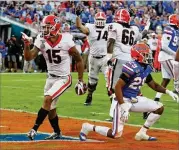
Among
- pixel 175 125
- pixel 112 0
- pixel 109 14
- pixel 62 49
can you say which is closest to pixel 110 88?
pixel 175 125

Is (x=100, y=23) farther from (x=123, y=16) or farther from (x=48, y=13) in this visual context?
(x=48, y=13)

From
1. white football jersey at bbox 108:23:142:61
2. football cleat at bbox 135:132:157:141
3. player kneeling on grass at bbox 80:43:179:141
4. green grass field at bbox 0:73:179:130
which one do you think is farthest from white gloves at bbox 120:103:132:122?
white football jersey at bbox 108:23:142:61

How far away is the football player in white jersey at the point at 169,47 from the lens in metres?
12.3

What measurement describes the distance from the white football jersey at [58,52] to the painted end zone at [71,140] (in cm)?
97

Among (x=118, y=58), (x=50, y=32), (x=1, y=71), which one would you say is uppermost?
(x=50, y=32)

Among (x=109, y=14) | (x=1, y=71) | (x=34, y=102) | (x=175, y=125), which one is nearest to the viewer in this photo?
(x=175, y=125)

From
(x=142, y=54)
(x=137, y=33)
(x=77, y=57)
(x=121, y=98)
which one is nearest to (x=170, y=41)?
(x=137, y=33)

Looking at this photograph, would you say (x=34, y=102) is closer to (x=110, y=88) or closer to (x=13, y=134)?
(x=110, y=88)

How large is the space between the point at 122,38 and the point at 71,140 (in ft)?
8.91

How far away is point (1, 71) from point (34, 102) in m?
12.2

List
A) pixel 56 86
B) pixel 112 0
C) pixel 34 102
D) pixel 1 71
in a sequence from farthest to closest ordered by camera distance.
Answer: pixel 112 0
pixel 1 71
pixel 34 102
pixel 56 86

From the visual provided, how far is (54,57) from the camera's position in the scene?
8.48 meters

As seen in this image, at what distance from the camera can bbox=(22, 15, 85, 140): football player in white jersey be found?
27.2ft

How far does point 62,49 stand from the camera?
844 centimetres
